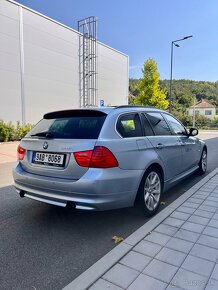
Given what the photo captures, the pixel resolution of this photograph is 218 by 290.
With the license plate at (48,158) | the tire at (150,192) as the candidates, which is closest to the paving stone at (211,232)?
the tire at (150,192)

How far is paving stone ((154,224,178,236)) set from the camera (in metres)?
3.28

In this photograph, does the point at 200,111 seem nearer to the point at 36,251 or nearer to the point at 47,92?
the point at 47,92

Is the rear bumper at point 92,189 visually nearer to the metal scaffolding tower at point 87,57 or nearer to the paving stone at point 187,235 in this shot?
the paving stone at point 187,235

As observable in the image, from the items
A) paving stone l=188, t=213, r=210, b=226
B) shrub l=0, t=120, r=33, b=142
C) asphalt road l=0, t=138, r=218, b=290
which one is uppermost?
shrub l=0, t=120, r=33, b=142

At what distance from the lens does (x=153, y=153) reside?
3.83 metres

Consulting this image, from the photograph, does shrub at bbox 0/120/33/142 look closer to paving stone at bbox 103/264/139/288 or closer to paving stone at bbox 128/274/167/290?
paving stone at bbox 103/264/139/288

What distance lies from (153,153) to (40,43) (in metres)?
17.6

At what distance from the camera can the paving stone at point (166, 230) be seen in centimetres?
328

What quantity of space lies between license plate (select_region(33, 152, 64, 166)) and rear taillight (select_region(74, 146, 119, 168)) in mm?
258

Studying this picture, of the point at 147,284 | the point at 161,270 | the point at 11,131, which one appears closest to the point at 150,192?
the point at 161,270

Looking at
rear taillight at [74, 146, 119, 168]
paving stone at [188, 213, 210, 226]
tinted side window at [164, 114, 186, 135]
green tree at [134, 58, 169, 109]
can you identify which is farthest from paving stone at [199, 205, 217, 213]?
green tree at [134, 58, 169, 109]

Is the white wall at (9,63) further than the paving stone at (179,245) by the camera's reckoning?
Yes

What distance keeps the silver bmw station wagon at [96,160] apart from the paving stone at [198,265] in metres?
1.00

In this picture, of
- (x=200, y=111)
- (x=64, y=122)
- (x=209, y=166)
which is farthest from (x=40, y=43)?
(x=200, y=111)
